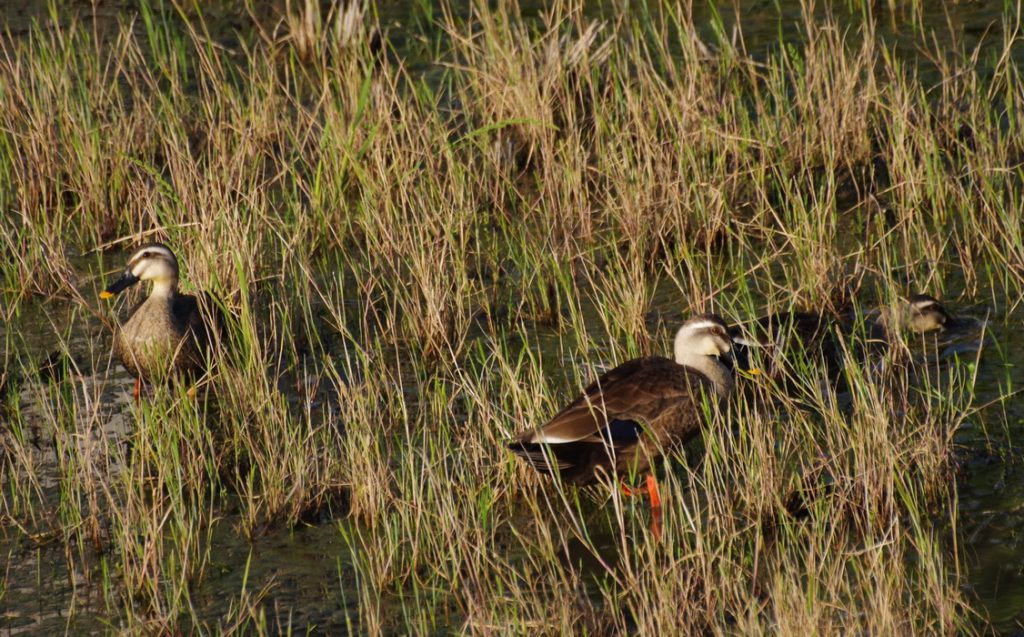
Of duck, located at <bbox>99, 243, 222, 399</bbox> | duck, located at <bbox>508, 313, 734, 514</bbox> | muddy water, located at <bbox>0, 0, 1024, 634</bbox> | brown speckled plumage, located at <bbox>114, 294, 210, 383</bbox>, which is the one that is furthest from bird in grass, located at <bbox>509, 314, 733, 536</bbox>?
brown speckled plumage, located at <bbox>114, 294, 210, 383</bbox>

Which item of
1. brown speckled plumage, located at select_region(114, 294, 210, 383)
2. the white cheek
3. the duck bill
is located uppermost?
the duck bill

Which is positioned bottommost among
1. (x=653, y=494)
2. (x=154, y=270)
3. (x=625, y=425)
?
(x=653, y=494)

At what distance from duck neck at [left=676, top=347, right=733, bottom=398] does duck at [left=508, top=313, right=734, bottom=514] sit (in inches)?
3.3

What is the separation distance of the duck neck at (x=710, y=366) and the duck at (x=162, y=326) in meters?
2.07

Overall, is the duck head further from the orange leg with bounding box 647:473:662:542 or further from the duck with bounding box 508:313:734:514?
the orange leg with bounding box 647:473:662:542

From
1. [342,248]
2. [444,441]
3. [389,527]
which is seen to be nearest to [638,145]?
[342,248]

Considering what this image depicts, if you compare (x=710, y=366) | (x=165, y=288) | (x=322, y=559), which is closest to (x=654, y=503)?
(x=710, y=366)

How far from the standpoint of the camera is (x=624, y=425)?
622 cm

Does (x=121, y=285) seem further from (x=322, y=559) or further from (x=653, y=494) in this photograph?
(x=653, y=494)

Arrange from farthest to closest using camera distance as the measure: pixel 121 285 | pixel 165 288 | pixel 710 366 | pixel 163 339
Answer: pixel 121 285 < pixel 165 288 < pixel 163 339 < pixel 710 366

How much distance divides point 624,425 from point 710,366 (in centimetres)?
76

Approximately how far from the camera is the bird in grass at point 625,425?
6000mm

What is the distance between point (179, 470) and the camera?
5.84 m

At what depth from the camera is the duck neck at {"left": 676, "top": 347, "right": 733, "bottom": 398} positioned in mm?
6816
